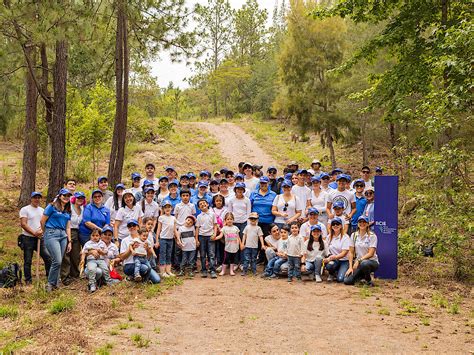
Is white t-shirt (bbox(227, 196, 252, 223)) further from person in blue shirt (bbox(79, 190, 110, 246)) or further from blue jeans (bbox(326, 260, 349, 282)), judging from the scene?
person in blue shirt (bbox(79, 190, 110, 246))

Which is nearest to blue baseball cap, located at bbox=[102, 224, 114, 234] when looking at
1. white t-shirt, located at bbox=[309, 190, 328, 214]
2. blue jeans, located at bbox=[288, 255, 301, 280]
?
blue jeans, located at bbox=[288, 255, 301, 280]

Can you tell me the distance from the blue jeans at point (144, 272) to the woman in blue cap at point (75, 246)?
101 cm

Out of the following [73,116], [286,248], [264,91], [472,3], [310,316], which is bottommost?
[310,316]

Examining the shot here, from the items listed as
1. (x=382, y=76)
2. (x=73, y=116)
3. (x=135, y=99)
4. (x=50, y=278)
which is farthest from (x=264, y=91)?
(x=50, y=278)

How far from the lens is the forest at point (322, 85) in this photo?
829cm

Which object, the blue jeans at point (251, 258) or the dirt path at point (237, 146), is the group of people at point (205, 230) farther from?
the dirt path at point (237, 146)

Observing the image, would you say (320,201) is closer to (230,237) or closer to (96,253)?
(230,237)

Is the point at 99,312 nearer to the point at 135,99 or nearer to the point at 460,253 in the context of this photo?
the point at 460,253

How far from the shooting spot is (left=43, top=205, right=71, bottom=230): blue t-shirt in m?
7.91

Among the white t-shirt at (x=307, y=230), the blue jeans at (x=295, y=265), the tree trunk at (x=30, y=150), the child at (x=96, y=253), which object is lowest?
the blue jeans at (x=295, y=265)

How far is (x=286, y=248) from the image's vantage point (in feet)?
30.0

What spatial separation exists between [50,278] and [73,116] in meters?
11.1

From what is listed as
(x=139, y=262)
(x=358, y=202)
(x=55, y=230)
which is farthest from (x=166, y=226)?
(x=358, y=202)

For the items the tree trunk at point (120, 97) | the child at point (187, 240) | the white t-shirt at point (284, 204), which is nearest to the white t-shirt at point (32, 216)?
the child at point (187, 240)
